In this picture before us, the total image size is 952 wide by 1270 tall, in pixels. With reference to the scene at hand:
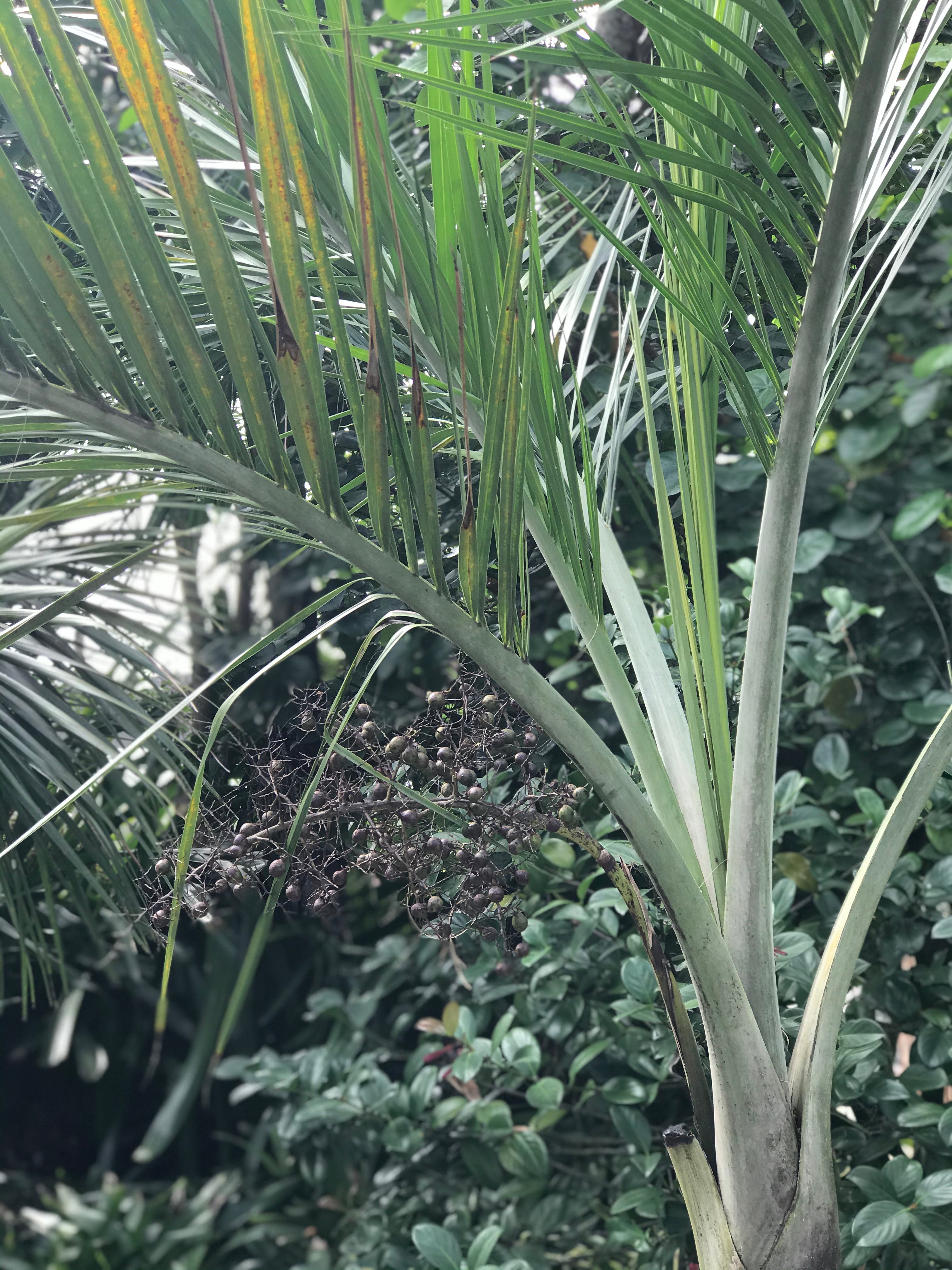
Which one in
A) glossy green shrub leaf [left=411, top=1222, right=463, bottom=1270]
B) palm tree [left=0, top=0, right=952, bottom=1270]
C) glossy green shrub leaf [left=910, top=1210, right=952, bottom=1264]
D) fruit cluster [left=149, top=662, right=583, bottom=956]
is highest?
palm tree [left=0, top=0, right=952, bottom=1270]

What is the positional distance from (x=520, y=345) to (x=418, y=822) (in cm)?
29

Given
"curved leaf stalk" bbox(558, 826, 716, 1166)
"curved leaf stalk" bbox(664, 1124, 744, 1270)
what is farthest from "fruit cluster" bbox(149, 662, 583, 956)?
"curved leaf stalk" bbox(664, 1124, 744, 1270)

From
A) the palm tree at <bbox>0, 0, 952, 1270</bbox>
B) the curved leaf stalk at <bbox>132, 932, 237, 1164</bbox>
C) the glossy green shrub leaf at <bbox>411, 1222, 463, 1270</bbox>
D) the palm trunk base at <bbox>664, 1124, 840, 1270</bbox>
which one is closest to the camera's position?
the palm tree at <bbox>0, 0, 952, 1270</bbox>

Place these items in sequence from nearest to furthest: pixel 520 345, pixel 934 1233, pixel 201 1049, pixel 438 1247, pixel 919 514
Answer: pixel 520 345
pixel 934 1233
pixel 438 1247
pixel 919 514
pixel 201 1049

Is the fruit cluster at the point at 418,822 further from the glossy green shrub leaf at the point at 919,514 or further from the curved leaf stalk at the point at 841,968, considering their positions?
the glossy green shrub leaf at the point at 919,514

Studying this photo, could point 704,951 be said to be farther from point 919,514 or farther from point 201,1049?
point 201,1049

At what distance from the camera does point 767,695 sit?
571 millimetres

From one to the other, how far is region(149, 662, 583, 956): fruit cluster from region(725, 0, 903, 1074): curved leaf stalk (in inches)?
4.3

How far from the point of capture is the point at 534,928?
3.21ft

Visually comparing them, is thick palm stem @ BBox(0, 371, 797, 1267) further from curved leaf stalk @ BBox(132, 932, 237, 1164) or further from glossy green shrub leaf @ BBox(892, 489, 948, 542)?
curved leaf stalk @ BBox(132, 932, 237, 1164)

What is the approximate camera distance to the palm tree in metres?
0.43

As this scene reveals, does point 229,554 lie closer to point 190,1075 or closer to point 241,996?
point 241,996

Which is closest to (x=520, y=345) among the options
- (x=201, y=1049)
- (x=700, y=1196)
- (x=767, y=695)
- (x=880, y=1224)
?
(x=767, y=695)

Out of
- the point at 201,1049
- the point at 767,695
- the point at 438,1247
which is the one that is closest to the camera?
the point at 767,695
